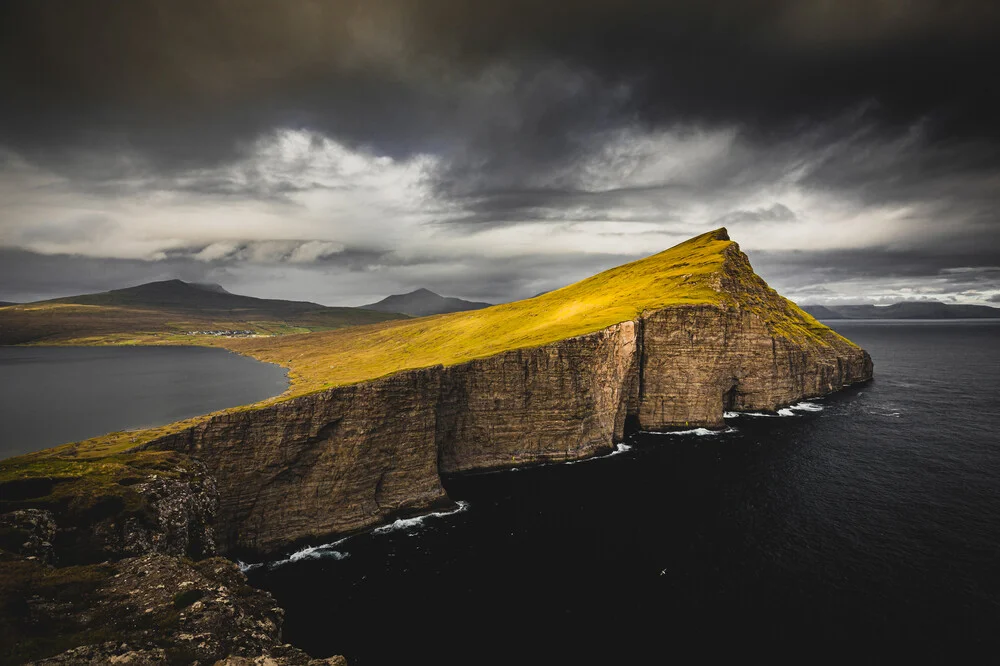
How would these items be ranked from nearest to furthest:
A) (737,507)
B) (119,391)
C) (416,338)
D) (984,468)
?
(737,507) < (984,468) < (119,391) < (416,338)

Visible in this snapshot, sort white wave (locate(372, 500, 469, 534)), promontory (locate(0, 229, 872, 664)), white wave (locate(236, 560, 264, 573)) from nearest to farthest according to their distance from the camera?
promontory (locate(0, 229, 872, 664)), white wave (locate(236, 560, 264, 573)), white wave (locate(372, 500, 469, 534))

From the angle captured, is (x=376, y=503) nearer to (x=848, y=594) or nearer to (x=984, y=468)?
(x=848, y=594)

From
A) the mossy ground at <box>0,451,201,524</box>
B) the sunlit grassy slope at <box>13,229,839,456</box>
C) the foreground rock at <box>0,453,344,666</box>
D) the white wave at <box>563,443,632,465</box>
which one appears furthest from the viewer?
the sunlit grassy slope at <box>13,229,839,456</box>

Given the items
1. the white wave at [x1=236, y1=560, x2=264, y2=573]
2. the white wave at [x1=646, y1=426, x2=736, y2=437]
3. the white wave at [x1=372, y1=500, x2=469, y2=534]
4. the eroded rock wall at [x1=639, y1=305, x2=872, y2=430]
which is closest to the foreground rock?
the white wave at [x1=236, y1=560, x2=264, y2=573]

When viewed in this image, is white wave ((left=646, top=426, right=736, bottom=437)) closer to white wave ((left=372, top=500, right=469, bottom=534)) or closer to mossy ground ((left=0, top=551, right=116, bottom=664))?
white wave ((left=372, top=500, right=469, bottom=534))

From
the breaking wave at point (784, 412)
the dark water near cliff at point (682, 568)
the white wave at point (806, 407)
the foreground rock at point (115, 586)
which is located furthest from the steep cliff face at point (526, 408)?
the white wave at point (806, 407)

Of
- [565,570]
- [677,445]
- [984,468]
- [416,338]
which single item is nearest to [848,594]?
[565,570]
